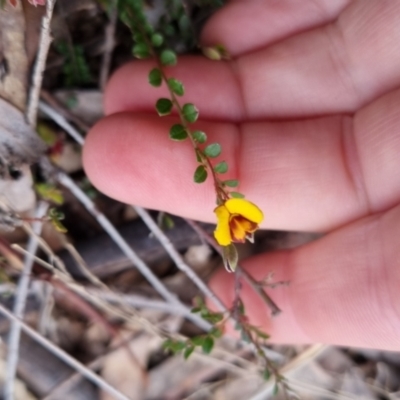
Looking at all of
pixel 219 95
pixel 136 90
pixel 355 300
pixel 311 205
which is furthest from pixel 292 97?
pixel 355 300

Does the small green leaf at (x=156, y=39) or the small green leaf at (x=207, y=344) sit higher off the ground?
the small green leaf at (x=156, y=39)

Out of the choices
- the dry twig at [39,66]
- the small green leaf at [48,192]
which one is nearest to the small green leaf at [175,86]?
the dry twig at [39,66]

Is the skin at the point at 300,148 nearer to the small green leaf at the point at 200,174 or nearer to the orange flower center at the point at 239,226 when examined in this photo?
the small green leaf at the point at 200,174

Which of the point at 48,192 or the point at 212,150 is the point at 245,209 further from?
the point at 48,192

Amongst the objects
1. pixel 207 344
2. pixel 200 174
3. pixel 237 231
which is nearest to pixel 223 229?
pixel 237 231

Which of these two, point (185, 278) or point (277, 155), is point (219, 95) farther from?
point (185, 278)

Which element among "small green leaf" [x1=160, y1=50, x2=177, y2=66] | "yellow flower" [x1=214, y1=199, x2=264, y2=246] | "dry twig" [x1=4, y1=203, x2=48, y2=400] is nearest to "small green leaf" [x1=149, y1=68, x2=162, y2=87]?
"small green leaf" [x1=160, y1=50, x2=177, y2=66]

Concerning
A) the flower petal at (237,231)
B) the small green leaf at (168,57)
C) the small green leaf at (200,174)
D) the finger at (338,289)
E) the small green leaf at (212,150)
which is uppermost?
the small green leaf at (168,57)
